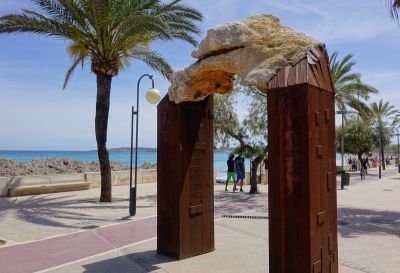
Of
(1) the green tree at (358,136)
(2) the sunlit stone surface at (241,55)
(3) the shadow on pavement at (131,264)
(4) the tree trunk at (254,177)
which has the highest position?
(1) the green tree at (358,136)

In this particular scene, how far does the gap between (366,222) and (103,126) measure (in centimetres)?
880

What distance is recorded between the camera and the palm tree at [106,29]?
1241 centimetres

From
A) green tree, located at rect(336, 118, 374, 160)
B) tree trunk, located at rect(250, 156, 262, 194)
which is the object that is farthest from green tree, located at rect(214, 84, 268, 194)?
green tree, located at rect(336, 118, 374, 160)

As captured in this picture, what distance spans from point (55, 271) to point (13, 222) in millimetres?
4863

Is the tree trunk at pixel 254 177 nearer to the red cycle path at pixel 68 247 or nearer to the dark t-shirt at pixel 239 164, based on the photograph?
the dark t-shirt at pixel 239 164

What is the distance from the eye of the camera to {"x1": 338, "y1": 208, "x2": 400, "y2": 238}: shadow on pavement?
8.79 meters

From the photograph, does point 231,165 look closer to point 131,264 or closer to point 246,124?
point 246,124

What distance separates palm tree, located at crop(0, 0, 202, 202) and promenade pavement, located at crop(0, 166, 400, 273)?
2.98 metres

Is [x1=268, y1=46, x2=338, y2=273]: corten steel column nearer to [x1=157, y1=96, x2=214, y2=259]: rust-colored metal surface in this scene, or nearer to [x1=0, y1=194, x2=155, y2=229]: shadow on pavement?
[x1=157, y1=96, x2=214, y2=259]: rust-colored metal surface

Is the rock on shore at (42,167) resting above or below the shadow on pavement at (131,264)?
above

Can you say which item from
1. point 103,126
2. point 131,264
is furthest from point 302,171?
point 103,126

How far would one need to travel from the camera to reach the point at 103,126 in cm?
1395

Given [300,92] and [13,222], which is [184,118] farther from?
[13,222]

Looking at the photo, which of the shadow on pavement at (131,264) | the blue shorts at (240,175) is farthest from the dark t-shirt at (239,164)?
the shadow on pavement at (131,264)
